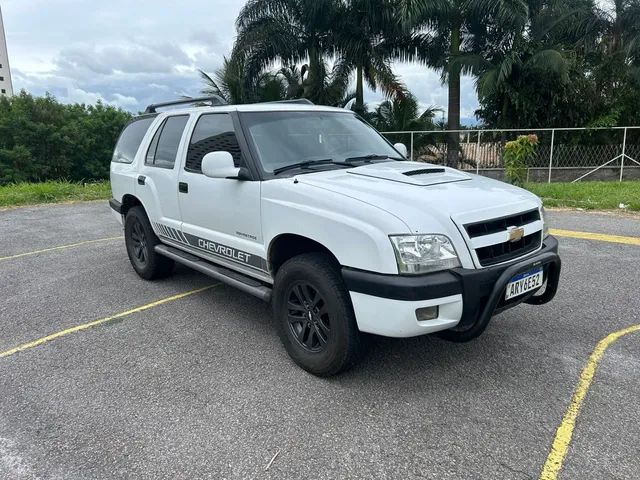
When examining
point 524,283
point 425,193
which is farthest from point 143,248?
point 524,283

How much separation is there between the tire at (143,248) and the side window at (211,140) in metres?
1.18

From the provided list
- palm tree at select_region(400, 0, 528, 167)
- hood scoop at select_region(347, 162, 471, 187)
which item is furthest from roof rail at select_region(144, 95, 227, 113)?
palm tree at select_region(400, 0, 528, 167)

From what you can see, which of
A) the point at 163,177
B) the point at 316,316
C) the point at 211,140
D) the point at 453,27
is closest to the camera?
the point at 316,316

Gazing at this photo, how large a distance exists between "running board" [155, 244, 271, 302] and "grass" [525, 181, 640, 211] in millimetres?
7982

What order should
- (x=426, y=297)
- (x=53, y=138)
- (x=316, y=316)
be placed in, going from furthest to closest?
(x=53, y=138), (x=316, y=316), (x=426, y=297)

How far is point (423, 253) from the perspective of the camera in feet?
9.37

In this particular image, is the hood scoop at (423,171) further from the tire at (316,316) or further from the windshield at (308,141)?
the tire at (316,316)

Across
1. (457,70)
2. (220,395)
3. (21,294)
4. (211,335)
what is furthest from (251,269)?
(457,70)

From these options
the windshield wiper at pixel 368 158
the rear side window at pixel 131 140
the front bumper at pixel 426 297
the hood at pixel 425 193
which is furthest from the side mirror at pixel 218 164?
the rear side window at pixel 131 140

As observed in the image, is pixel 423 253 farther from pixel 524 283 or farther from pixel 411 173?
pixel 411 173

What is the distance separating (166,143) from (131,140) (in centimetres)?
115

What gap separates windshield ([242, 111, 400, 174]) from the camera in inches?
153

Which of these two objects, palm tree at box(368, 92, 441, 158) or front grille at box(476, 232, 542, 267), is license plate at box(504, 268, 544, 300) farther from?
palm tree at box(368, 92, 441, 158)

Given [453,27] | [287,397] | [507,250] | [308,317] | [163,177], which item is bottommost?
[287,397]
